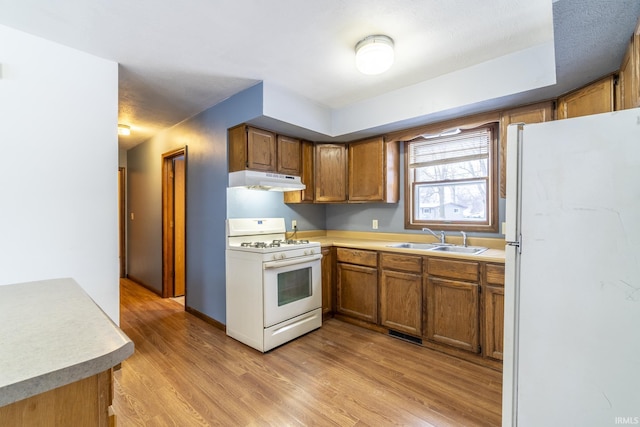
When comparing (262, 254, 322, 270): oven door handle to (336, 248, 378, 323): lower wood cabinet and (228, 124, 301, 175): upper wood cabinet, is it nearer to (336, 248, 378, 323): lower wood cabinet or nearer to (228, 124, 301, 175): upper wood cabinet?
(336, 248, 378, 323): lower wood cabinet

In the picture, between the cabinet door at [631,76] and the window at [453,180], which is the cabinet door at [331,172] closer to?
the window at [453,180]

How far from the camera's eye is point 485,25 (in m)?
1.85

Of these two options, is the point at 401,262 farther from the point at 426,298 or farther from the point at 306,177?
the point at 306,177

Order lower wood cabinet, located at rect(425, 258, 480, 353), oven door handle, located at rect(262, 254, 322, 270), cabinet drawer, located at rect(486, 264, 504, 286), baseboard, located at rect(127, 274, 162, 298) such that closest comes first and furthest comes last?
cabinet drawer, located at rect(486, 264, 504, 286), lower wood cabinet, located at rect(425, 258, 480, 353), oven door handle, located at rect(262, 254, 322, 270), baseboard, located at rect(127, 274, 162, 298)

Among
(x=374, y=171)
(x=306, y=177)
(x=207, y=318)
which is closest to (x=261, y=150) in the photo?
(x=306, y=177)

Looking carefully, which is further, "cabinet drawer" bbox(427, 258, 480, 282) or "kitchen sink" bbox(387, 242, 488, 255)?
"kitchen sink" bbox(387, 242, 488, 255)

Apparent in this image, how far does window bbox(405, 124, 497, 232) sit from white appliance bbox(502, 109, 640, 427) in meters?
1.70

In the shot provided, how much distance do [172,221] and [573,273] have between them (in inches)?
169

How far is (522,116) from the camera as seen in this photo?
238 centimetres

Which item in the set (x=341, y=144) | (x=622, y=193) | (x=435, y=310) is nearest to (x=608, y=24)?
(x=622, y=193)

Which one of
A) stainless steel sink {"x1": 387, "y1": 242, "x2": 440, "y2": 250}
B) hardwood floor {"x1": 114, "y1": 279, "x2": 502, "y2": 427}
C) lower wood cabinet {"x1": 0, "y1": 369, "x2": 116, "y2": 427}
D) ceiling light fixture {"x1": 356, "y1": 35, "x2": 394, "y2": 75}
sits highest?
ceiling light fixture {"x1": 356, "y1": 35, "x2": 394, "y2": 75}

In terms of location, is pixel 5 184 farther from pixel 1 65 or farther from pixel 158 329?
pixel 158 329

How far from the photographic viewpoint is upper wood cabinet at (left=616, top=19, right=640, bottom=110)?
4.58 ft

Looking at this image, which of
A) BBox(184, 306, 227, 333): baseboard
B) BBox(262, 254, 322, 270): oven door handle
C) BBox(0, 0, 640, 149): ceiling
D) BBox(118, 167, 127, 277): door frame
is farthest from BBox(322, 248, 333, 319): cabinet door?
BBox(118, 167, 127, 277): door frame
